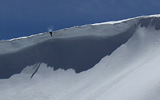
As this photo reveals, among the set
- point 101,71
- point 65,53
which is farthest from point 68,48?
point 101,71

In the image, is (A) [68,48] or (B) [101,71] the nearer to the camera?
(B) [101,71]

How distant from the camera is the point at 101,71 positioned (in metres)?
10.3

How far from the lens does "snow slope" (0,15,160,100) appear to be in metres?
9.00

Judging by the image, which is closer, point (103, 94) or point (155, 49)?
point (103, 94)

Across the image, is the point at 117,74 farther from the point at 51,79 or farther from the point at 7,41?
the point at 7,41

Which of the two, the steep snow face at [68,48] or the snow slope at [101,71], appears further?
the steep snow face at [68,48]

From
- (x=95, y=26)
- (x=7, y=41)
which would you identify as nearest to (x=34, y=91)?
(x=7, y=41)

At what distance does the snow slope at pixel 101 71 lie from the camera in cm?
900

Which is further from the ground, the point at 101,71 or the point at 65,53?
the point at 65,53

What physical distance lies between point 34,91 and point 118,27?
3938 mm

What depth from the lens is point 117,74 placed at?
32.0ft

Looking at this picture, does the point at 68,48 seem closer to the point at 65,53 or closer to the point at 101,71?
the point at 65,53

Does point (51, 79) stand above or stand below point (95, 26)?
below

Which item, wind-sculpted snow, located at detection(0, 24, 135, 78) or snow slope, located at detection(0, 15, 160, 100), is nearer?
snow slope, located at detection(0, 15, 160, 100)
